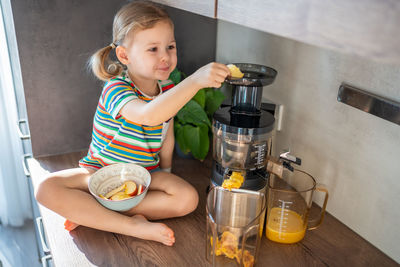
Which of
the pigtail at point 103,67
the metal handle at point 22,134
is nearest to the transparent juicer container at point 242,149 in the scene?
the pigtail at point 103,67

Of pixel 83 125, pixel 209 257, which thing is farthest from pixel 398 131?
pixel 83 125

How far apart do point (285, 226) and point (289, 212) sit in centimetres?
4

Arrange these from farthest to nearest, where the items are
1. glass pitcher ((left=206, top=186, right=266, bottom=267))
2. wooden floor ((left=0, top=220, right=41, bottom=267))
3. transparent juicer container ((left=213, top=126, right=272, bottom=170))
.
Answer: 1. wooden floor ((left=0, top=220, right=41, bottom=267))
2. transparent juicer container ((left=213, top=126, right=272, bottom=170))
3. glass pitcher ((left=206, top=186, right=266, bottom=267))

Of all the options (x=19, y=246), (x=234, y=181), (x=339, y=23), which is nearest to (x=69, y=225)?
(x=234, y=181)

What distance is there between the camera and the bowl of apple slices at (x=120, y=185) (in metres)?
0.94

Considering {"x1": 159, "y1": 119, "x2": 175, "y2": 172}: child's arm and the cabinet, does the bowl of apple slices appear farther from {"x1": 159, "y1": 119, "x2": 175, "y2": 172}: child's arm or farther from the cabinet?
the cabinet

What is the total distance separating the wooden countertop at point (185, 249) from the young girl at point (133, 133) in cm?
3

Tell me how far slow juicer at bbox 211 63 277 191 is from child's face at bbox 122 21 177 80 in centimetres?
19

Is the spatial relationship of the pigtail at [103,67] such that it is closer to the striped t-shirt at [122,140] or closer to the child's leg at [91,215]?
the striped t-shirt at [122,140]

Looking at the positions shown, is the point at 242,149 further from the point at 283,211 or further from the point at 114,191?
the point at 114,191

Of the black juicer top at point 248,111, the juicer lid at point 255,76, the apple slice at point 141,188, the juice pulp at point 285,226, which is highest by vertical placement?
the juicer lid at point 255,76

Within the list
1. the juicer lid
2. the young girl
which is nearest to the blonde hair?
the young girl

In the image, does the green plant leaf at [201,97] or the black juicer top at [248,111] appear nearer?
the black juicer top at [248,111]

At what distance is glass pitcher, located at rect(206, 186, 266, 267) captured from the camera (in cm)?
78
